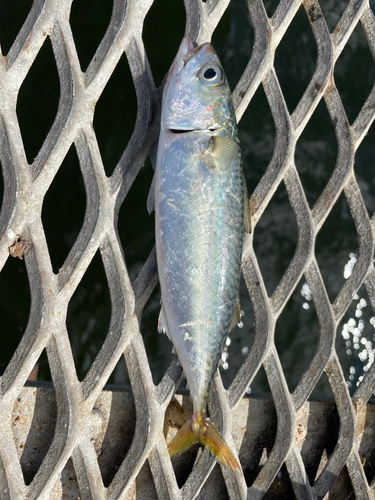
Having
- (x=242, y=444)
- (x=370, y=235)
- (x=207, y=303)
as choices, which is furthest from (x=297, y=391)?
(x=370, y=235)

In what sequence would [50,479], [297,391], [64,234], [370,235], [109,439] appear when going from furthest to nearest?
[64,234]
[370,235]
[297,391]
[109,439]
[50,479]

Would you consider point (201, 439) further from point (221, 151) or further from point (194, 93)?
point (194, 93)

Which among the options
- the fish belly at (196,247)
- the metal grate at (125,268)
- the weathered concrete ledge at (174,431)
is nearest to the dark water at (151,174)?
the weathered concrete ledge at (174,431)

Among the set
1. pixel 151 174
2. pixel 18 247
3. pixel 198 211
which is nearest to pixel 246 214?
pixel 198 211

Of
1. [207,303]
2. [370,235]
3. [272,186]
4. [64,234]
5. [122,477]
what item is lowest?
[122,477]

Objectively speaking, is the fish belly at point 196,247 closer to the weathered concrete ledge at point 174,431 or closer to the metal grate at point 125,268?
the metal grate at point 125,268

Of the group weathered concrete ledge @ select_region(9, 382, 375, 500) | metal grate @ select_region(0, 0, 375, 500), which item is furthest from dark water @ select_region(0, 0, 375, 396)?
metal grate @ select_region(0, 0, 375, 500)

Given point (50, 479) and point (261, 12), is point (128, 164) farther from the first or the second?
point (50, 479)
